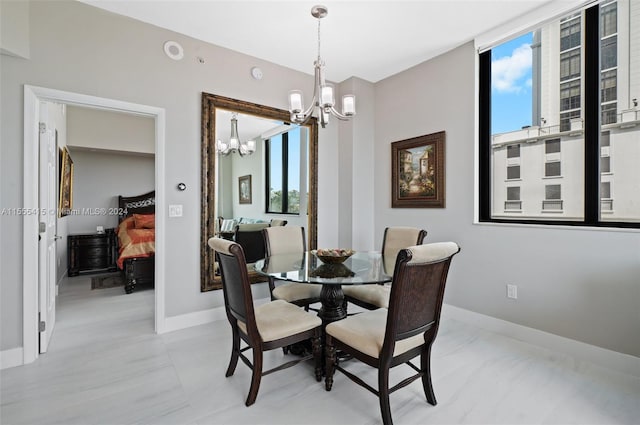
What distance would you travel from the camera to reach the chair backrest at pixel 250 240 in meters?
A: 3.60

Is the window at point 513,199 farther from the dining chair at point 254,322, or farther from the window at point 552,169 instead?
the dining chair at point 254,322

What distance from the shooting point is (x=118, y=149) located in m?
5.18

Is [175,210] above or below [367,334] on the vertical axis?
above

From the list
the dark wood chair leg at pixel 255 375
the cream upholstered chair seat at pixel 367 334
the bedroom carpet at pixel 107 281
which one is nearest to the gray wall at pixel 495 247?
the cream upholstered chair seat at pixel 367 334

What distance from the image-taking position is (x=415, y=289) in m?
1.59

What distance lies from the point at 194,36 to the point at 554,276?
4.04 metres

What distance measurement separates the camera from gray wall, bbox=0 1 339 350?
2.29m

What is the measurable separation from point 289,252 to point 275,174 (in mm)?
1269

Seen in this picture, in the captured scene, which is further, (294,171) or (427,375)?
(294,171)

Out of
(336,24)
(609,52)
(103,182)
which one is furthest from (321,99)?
(103,182)

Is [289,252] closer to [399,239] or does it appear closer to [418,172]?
[399,239]

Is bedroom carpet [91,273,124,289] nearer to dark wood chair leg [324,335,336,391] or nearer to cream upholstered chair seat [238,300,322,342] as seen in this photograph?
cream upholstered chair seat [238,300,322,342]

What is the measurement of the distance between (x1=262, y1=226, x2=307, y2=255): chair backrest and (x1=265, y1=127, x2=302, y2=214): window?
0.82 metres

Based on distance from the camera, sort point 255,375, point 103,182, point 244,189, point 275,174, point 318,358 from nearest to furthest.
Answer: point 255,375 < point 318,358 < point 244,189 < point 275,174 < point 103,182
